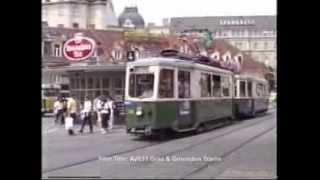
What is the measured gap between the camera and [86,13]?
8656 millimetres

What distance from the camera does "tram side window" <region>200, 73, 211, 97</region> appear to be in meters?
9.22

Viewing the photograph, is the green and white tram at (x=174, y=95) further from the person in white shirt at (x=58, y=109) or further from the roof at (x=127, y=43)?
the person in white shirt at (x=58, y=109)

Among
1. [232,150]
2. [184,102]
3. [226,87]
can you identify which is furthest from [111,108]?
[226,87]

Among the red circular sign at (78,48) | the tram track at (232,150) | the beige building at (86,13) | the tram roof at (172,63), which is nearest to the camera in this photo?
the tram track at (232,150)

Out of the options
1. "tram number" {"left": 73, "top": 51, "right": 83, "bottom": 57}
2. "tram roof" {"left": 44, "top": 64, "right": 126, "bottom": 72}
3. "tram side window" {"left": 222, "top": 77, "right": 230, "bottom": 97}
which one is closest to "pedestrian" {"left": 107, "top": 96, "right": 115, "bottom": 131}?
"tram roof" {"left": 44, "top": 64, "right": 126, "bottom": 72}

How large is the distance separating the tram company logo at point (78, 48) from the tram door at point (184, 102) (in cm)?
116

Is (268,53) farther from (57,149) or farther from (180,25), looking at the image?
(57,149)

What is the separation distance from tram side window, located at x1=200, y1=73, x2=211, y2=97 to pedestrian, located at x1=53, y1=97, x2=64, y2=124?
5.77 ft

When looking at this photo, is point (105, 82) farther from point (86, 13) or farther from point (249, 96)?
point (249, 96)

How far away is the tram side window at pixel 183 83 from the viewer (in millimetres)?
9031

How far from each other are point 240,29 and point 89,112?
193 cm

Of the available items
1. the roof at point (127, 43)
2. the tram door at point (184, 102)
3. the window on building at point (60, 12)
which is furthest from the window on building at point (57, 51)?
the tram door at point (184, 102)

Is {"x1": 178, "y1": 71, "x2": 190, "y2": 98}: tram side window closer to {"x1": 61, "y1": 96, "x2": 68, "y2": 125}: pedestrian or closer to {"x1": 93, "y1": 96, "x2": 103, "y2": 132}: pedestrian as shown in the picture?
{"x1": 93, "y1": 96, "x2": 103, "y2": 132}: pedestrian
